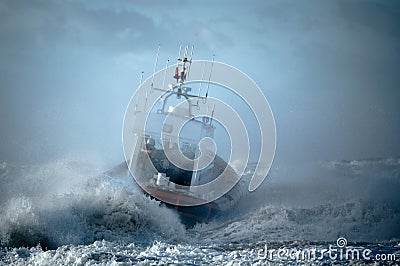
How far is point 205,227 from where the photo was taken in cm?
1248

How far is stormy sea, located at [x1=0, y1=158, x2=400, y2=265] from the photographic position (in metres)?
5.95

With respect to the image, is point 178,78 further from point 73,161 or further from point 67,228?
point 73,161

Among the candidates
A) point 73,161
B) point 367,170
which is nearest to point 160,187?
point 367,170

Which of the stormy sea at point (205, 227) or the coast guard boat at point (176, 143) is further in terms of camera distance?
the coast guard boat at point (176, 143)

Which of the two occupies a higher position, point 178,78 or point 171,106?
point 178,78

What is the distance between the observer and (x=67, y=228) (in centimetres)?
783

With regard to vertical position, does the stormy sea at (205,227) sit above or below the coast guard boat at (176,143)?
below

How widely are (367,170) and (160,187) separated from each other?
10.7 meters

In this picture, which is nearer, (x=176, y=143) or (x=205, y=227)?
(x=205, y=227)

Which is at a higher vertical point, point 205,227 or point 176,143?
point 176,143

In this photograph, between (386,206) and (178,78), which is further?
(178,78)

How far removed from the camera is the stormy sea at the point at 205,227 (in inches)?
234

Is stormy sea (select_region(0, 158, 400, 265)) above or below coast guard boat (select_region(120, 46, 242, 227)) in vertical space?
below

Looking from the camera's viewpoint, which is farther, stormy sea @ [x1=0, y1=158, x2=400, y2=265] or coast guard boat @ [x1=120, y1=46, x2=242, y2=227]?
coast guard boat @ [x1=120, y1=46, x2=242, y2=227]
